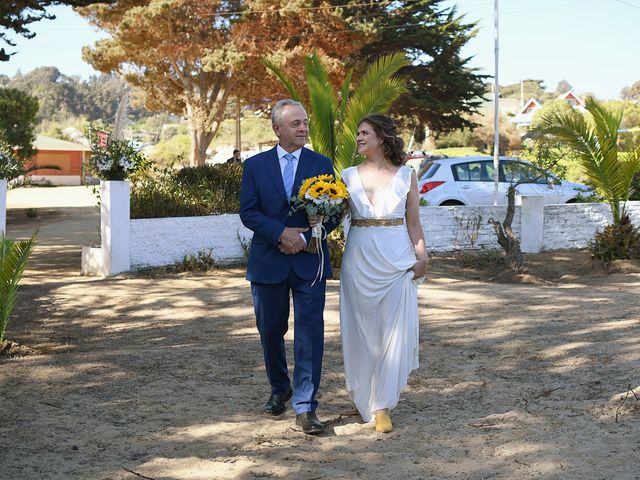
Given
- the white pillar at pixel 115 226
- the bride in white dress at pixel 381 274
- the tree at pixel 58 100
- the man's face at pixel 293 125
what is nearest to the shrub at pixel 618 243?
the white pillar at pixel 115 226

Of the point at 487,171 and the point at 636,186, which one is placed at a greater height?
the point at 487,171

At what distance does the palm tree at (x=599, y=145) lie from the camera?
48.4 ft

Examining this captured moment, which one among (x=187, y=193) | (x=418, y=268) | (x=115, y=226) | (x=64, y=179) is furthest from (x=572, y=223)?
(x=64, y=179)

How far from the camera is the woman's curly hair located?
561 centimetres

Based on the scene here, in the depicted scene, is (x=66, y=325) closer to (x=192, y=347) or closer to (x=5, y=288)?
(x=5, y=288)

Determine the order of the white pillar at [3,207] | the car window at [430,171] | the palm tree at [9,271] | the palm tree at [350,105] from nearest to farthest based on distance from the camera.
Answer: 1. the palm tree at [9,271]
2. the palm tree at [350,105]
3. the white pillar at [3,207]
4. the car window at [430,171]

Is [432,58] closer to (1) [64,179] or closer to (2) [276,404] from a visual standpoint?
(1) [64,179]

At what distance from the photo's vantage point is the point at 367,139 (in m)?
5.62

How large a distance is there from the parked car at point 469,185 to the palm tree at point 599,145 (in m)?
3.29

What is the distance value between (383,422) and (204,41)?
28934 millimetres

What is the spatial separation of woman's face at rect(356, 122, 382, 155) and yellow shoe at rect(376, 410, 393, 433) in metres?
1.57

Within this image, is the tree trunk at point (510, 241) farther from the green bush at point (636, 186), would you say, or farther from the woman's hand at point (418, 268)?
the woman's hand at point (418, 268)

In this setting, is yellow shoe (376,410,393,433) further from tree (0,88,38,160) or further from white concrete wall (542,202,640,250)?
tree (0,88,38,160)

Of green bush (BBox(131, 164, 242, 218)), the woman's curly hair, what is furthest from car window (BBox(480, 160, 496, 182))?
the woman's curly hair
